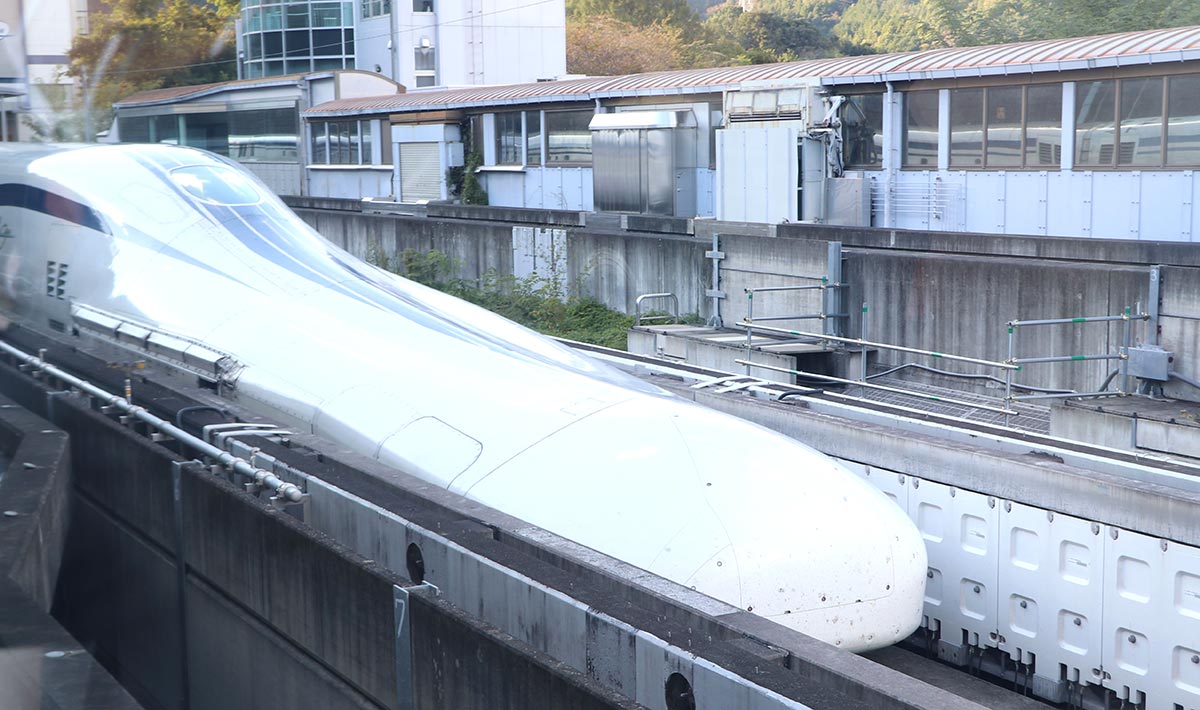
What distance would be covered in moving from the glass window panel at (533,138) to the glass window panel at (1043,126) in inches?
529

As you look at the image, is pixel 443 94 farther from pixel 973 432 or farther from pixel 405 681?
pixel 405 681

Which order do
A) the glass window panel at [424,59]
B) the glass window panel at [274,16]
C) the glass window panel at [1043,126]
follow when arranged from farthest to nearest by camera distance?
1. the glass window panel at [274,16]
2. the glass window panel at [424,59]
3. the glass window panel at [1043,126]

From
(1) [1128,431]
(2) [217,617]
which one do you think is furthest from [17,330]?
(1) [1128,431]

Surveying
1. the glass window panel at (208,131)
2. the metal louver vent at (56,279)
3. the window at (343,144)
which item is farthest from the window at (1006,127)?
the glass window panel at (208,131)

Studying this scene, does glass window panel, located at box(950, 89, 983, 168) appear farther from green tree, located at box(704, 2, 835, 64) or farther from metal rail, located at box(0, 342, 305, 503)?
green tree, located at box(704, 2, 835, 64)

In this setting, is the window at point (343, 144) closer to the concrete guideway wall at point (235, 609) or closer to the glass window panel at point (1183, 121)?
the glass window panel at point (1183, 121)

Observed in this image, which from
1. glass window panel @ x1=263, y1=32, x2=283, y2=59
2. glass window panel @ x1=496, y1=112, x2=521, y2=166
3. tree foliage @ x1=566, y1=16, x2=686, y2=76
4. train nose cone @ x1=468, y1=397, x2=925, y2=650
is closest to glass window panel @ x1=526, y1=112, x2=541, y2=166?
glass window panel @ x1=496, y1=112, x2=521, y2=166

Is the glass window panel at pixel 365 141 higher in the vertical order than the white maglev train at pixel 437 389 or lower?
higher

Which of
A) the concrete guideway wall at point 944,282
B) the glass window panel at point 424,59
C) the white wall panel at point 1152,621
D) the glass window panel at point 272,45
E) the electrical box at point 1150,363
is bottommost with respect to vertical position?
the white wall panel at point 1152,621

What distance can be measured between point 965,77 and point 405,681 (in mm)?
16804

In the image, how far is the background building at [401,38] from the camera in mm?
52562

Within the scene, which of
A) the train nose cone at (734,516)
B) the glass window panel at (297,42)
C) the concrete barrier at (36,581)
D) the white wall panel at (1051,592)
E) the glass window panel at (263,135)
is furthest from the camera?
the glass window panel at (297,42)

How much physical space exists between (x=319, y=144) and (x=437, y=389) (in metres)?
33.3

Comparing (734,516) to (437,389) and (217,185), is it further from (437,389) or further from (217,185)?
(217,185)
